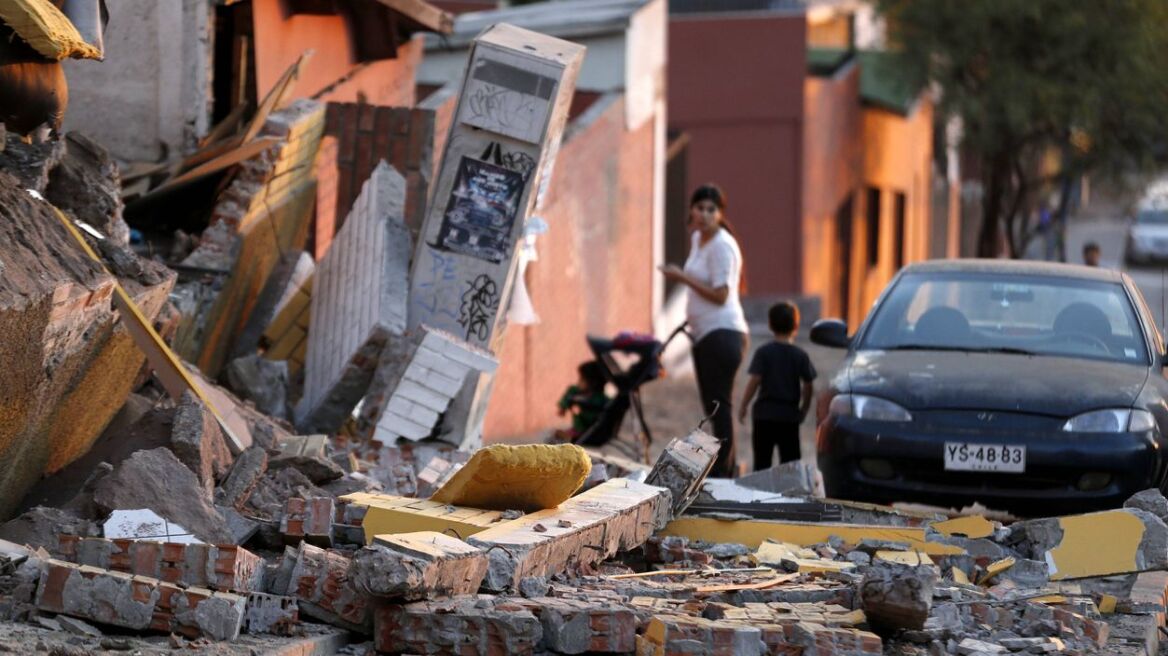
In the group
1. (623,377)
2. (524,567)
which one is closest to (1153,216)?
(623,377)

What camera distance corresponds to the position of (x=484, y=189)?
9719 millimetres

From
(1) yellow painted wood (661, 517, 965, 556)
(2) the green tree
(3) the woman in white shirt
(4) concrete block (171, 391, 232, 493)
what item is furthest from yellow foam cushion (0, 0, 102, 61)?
(2) the green tree

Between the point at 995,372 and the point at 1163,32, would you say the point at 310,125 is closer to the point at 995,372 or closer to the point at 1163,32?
the point at 995,372

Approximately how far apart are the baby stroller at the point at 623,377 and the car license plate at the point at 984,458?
3.29 meters

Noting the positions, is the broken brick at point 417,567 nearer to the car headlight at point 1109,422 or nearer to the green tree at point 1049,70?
the car headlight at point 1109,422

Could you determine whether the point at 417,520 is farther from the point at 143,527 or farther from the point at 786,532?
the point at 786,532

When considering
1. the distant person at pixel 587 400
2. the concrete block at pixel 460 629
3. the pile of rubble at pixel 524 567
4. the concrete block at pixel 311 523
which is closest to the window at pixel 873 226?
the distant person at pixel 587 400

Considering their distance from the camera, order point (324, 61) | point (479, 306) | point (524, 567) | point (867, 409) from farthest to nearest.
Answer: point (324, 61)
point (479, 306)
point (867, 409)
point (524, 567)

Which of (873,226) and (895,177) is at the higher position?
(895,177)

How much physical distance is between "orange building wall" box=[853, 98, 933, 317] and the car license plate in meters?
17.9

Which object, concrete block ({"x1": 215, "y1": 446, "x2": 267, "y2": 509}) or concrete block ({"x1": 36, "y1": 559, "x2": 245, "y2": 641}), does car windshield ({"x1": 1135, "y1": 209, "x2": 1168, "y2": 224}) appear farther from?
concrete block ({"x1": 36, "y1": 559, "x2": 245, "y2": 641})

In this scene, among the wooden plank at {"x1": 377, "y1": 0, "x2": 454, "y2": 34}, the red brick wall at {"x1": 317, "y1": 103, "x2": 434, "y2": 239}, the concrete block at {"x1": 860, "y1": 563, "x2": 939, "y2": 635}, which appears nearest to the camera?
the concrete block at {"x1": 860, "y1": 563, "x2": 939, "y2": 635}

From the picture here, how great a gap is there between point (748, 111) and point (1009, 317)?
13.4 meters

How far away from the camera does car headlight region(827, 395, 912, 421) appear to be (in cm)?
848
